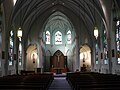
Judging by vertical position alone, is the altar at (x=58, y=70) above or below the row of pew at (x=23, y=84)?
below

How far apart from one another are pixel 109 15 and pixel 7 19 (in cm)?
1106

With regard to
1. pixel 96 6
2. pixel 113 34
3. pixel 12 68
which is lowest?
pixel 12 68

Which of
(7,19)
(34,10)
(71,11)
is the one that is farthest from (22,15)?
(71,11)

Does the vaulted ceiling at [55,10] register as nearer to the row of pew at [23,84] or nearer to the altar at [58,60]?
the altar at [58,60]

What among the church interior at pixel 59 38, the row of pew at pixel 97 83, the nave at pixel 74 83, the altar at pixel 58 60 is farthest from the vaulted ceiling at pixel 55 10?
the row of pew at pixel 97 83

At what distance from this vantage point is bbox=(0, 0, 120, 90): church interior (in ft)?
80.6

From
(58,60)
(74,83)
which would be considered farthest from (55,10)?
(74,83)

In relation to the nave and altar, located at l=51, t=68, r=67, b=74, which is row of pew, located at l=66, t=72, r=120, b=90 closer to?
the nave

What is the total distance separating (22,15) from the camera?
3147 centimetres

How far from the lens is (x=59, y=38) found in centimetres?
4919

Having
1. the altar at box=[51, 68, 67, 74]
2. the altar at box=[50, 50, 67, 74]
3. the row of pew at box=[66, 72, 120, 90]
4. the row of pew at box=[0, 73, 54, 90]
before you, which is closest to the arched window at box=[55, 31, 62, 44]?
the altar at box=[50, 50, 67, 74]

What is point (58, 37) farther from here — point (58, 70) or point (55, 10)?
point (55, 10)

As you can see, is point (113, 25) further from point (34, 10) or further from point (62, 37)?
point (62, 37)

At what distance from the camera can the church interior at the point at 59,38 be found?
2457 cm
